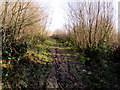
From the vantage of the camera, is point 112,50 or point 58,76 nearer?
point 58,76

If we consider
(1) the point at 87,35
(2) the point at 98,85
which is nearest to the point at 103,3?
(1) the point at 87,35

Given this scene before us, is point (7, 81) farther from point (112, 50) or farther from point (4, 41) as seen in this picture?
point (112, 50)

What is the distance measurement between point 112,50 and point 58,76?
4921 millimetres

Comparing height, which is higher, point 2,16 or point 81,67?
point 2,16

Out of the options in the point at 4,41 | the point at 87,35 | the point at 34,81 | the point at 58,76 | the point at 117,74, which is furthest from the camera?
the point at 87,35

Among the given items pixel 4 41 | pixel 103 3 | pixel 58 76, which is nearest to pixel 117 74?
pixel 58 76

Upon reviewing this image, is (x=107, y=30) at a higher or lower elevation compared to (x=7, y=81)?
higher

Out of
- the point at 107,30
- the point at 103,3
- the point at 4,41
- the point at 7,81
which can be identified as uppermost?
the point at 103,3

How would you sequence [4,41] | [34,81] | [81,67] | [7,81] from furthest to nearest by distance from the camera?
[81,67]
[4,41]
[34,81]
[7,81]

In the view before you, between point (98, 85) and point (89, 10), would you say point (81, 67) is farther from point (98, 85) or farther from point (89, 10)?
point (89, 10)

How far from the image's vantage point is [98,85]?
432cm

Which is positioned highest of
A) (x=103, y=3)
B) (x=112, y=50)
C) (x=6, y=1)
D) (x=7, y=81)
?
(x=103, y=3)

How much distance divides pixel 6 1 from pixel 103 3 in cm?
624

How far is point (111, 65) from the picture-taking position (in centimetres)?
635
